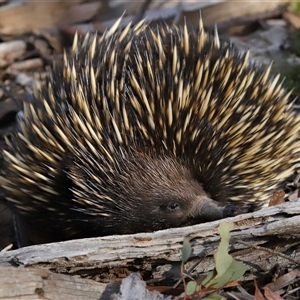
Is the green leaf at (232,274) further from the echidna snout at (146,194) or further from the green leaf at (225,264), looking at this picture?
the echidna snout at (146,194)

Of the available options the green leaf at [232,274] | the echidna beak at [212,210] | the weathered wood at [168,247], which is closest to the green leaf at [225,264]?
the green leaf at [232,274]

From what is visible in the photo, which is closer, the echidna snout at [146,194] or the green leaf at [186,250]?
the green leaf at [186,250]

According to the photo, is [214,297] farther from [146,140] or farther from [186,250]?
[146,140]

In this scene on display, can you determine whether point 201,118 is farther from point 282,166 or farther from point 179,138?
point 282,166

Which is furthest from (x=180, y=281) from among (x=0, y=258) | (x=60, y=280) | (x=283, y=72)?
(x=283, y=72)

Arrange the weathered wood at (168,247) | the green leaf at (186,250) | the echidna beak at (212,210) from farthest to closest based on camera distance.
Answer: the echidna beak at (212,210) < the weathered wood at (168,247) < the green leaf at (186,250)

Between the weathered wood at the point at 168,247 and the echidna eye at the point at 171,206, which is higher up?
the echidna eye at the point at 171,206

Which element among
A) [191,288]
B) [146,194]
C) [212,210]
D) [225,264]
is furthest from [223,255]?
[146,194]
